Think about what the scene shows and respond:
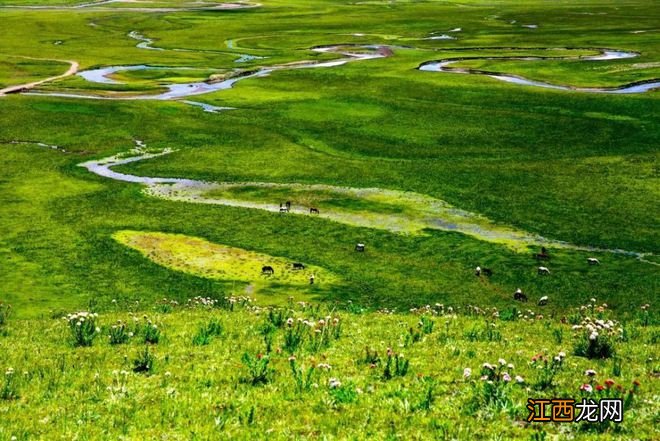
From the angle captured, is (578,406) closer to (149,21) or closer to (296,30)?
(296,30)

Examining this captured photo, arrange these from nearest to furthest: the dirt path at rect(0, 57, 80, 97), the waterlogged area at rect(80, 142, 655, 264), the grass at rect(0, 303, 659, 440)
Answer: the grass at rect(0, 303, 659, 440)
the waterlogged area at rect(80, 142, 655, 264)
the dirt path at rect(0, 57, 80, 97)

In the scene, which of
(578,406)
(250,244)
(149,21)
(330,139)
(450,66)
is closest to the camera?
(578,406)

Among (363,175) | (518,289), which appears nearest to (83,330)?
(518,289)

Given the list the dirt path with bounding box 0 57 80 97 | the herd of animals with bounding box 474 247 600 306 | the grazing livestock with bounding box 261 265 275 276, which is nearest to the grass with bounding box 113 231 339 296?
the grazing livestock with bounding box 261 265 275 276

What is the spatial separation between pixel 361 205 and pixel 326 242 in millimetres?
7705

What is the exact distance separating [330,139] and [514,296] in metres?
35.1

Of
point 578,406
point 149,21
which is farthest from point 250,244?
point 149,21

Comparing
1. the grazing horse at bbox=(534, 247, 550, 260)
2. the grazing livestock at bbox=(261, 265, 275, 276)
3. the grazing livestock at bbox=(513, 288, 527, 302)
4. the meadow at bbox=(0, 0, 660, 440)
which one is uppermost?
the meadow at bbox=(0, 0, 660, 440)

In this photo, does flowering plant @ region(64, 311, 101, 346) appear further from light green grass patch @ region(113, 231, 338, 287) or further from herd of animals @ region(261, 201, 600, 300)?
herd of animals @ region(261, 201, 600, 300)

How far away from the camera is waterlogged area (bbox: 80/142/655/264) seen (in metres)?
41.2

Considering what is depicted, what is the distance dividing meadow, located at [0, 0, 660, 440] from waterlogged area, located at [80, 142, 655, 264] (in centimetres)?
33

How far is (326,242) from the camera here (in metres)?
Result: 39.5

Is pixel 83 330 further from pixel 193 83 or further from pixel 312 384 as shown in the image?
pixel 193 83

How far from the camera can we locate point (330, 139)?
64.8m
